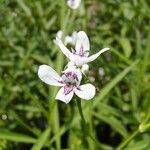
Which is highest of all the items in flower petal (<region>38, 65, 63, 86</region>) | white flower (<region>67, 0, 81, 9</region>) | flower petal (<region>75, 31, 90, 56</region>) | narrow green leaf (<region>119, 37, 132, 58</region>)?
white flower (<region>67, 0, 81, 9</region>)

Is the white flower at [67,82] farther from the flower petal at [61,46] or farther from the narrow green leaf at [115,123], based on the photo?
the narrow green leaf at [115,123]

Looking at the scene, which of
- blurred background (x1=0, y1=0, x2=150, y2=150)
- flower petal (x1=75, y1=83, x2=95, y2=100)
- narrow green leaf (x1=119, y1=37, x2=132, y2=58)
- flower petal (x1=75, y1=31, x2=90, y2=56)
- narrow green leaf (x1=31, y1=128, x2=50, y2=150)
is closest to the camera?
flower petal (x1=75, y1=83, x2=95, y2=100)

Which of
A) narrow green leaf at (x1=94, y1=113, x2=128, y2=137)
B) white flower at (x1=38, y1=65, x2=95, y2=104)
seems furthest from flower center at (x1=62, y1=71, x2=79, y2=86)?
narrow green leaf at (x1=94, y1=113, x2=128, y2=137)

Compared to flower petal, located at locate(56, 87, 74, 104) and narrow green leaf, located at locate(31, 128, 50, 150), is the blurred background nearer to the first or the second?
narrow green leaf, located at locate(31, 128, 50, 150)

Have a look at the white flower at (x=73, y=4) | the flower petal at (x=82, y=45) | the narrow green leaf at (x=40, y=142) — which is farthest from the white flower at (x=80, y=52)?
the white flower at (x=73, y=4)

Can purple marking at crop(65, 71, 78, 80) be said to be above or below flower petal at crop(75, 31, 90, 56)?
below

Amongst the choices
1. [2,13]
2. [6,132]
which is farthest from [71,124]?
[2,13]

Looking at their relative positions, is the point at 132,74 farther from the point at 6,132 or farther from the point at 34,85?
the point at 6,132
